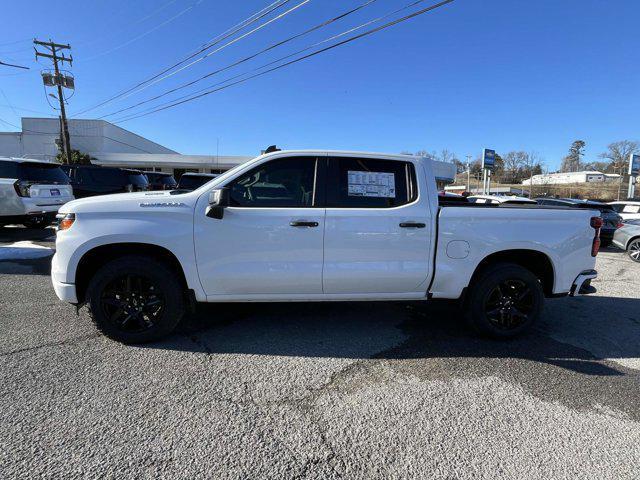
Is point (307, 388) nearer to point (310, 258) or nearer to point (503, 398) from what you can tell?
point (310, 258)

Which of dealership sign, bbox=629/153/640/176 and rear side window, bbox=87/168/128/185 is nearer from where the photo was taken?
rear side window, bbox=87/168/128/185

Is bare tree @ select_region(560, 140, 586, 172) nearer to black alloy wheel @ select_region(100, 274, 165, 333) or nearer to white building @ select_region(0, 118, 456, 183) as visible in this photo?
white building @ select_region(0, 118, 456, 183)

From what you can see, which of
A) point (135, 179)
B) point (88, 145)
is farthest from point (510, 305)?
point (88, 145)

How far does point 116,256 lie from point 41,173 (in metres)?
8.55

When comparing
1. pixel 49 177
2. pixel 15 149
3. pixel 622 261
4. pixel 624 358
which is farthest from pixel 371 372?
pixel 15 149

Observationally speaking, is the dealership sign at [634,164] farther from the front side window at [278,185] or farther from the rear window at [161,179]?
the front side window at [278,185]

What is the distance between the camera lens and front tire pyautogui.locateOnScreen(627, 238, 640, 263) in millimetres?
9992

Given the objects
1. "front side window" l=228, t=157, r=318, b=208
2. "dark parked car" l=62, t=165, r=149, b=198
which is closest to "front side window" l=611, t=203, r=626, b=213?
"front side window" l=228, t=157, r=318, b=208

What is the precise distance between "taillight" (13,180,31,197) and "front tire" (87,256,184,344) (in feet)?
26.0

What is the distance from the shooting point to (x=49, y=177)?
34.0 ft

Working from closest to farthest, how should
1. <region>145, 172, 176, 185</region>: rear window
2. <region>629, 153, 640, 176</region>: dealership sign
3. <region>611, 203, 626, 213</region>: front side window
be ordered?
<region>611, 203, 626, 213</region>: front side window < <region>145, 172, 176, 185</region>: rear window < <region>629, 153, 640, 176</region>: dealership sign

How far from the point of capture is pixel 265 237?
3.73 meters

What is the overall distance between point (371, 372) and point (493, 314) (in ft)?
5.26

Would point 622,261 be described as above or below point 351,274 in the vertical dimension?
below
